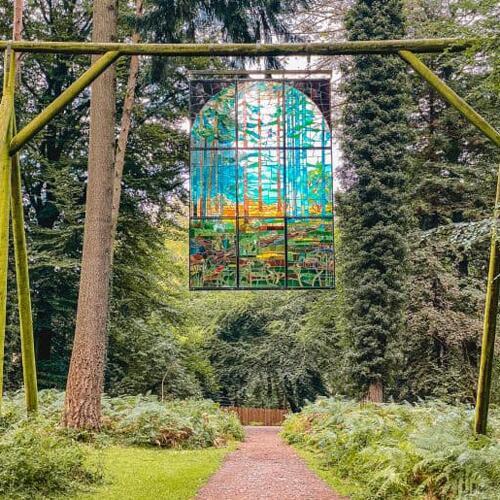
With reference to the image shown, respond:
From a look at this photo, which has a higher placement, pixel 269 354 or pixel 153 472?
pixel 269 354

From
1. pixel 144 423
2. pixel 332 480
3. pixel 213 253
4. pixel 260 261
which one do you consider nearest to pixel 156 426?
pixel 144 423

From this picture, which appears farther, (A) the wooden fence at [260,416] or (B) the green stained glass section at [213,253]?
(A) the wooden fence at [260,416]

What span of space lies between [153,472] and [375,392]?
9.22 meters

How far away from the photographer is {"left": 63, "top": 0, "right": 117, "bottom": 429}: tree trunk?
902 centimetres

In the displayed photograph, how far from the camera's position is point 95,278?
361 inches

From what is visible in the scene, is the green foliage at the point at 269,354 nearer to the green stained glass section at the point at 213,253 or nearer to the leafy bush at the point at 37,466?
the green stained glass section at the point at 213,253

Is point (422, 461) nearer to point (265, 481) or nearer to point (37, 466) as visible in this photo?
point (265, 481)

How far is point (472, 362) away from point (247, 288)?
38.7ft

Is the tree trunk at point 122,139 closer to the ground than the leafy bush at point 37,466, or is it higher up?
higher up

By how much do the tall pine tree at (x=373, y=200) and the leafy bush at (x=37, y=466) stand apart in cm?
1023

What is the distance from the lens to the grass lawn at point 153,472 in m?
5.81

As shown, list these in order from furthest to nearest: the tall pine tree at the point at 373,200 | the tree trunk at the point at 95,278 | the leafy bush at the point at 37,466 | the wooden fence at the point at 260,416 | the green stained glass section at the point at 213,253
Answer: the wooden fence at the point at 260,416
the tall pine tree at the point at 373,200
the tree trunk at the point at 95,278
the green stained glass section at the point at 213,253
the leafy bush at the point at 37,466

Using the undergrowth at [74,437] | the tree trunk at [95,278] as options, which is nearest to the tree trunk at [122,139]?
the tree trunk at [95,278]

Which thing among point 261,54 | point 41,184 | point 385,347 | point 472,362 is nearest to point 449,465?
point 261,54
